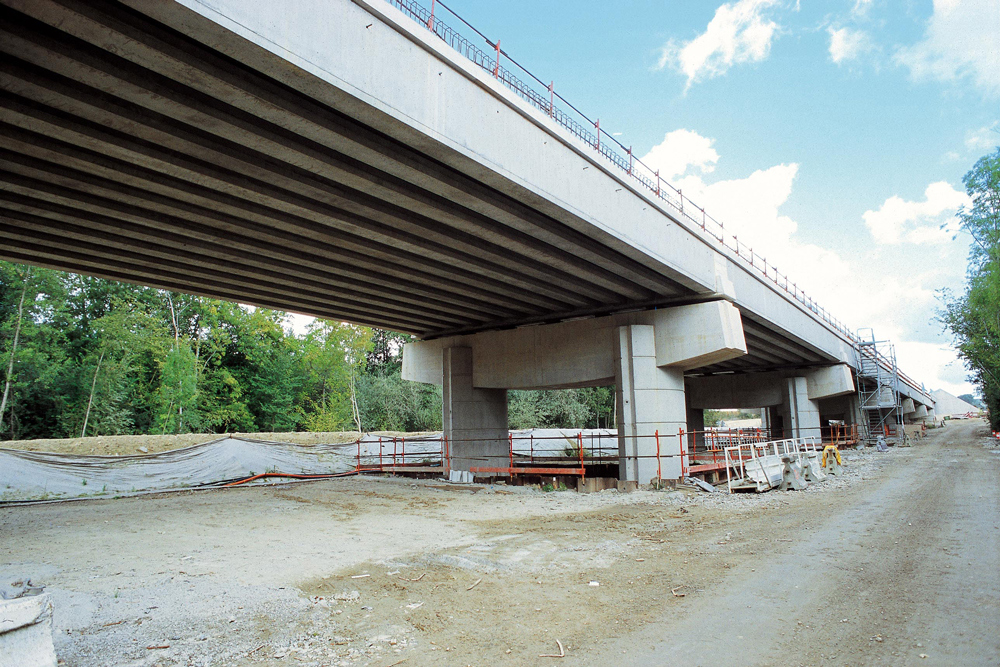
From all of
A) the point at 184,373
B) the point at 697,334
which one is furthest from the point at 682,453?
the point at 184,373

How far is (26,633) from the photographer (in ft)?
12.1

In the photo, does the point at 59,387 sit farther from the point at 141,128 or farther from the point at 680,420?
the point at 680,420

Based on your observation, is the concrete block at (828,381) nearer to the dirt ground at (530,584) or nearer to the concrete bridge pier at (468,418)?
the concrete bridge pier at (468,418)

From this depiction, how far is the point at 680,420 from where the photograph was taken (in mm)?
18828

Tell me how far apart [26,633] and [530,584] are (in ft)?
15.4

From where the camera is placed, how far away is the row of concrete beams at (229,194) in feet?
24.5

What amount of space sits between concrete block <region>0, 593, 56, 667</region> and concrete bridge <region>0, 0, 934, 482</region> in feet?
19.3

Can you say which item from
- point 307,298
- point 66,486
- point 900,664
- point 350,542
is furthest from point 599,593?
point 66,486

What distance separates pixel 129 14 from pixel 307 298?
12.8 m

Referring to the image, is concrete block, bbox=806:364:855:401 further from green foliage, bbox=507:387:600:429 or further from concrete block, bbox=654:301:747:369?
concrete block, bbox=654:301:747:369

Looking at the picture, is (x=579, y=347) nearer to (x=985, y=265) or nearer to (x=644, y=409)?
(x=644, y=409)

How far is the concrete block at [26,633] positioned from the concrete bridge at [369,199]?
5896 mm

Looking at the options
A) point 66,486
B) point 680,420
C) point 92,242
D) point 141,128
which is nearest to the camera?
point 141,128

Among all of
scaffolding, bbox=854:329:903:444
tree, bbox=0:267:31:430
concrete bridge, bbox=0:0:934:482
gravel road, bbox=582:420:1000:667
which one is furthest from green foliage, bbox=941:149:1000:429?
tree, bbox=0:267:31:430
